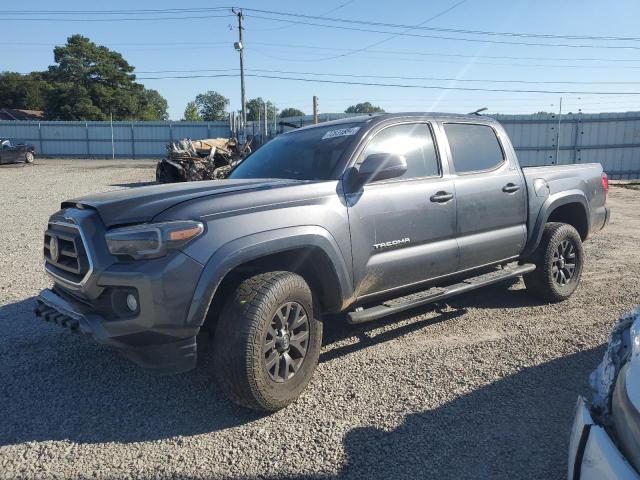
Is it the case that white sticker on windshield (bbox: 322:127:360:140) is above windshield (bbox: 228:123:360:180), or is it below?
above

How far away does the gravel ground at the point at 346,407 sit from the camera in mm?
2842

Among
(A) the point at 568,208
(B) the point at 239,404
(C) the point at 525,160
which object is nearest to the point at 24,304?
(B) the point at 239,404

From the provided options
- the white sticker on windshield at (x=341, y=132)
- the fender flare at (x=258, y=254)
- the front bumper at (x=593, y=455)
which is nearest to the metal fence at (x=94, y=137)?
the white sticker on windshield at (x=341, y=132)

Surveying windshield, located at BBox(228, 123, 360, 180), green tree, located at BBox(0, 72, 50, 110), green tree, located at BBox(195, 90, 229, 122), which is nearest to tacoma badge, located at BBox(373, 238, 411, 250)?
windshield, located at BBox(228, 123, 360, 180)

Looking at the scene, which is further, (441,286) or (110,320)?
(441,286)

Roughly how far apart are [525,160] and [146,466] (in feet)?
73.7

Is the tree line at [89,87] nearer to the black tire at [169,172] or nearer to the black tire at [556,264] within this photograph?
the black tire at [169,172]

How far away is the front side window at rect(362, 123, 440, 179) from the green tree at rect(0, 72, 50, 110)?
80043 mm

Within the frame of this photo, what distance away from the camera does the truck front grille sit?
3.20 metres

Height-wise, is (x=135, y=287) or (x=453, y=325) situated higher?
Answer: (x=135, y=287)

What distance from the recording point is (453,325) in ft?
16.1

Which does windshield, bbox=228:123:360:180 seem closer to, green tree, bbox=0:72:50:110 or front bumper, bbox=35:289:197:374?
front bumper, bbox=35:289:197:374

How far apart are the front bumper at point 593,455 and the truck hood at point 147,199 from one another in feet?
7.51

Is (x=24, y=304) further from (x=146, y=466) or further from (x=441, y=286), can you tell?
(x=441, y=286)
